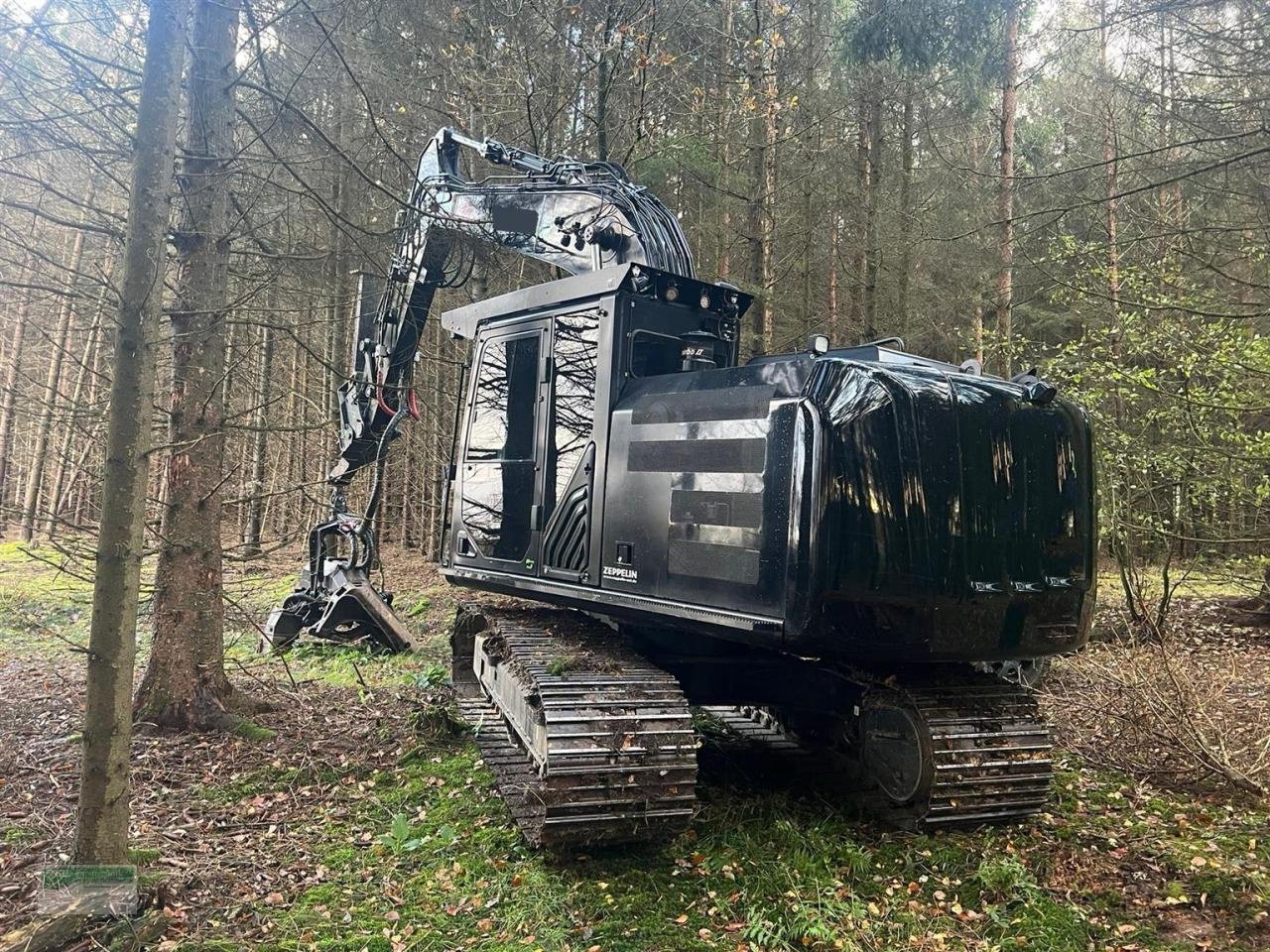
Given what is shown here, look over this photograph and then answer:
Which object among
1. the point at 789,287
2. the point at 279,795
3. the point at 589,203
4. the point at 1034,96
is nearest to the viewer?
the point at 279,795

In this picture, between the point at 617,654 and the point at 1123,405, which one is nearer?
the point at 617,654

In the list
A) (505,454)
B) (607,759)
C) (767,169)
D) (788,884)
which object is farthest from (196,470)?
(767,169)

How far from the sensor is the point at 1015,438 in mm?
3738

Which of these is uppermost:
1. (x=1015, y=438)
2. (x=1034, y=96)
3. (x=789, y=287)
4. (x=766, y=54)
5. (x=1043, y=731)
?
(x=1034, y=96)

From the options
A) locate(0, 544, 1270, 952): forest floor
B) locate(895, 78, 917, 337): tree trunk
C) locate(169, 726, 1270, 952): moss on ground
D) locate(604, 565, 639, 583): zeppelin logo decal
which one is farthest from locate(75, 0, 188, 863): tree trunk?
locate(895, 78, 917, 337): tree trunk

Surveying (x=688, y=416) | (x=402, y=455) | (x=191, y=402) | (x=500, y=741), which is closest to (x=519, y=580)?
(x=500, y=741)

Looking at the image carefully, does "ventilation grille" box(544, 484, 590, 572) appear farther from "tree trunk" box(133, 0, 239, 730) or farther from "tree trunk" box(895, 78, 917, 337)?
"tree trunk" box(895, 78, 917, 337)

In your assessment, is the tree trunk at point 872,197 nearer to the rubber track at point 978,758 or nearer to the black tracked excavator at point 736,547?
the black tracked excavator at point 736,547

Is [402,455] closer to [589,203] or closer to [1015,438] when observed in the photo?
[589,203]

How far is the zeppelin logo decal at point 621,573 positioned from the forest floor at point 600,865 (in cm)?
123

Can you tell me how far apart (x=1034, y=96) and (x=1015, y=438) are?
18844 mm

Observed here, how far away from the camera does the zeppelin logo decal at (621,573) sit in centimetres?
A: 413

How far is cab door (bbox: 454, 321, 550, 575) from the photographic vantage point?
4.98 meters

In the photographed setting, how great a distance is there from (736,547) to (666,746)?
0.89m
